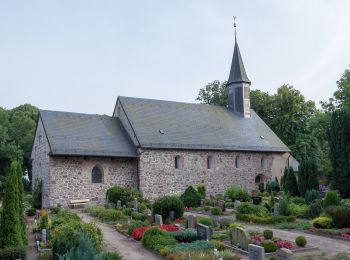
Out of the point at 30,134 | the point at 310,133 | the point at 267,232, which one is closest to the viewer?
the point at 267,232

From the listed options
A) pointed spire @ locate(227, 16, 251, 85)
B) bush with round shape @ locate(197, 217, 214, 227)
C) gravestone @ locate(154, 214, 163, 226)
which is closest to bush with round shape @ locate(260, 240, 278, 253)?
bush with round shape @ locate(197, 217, 214, 227)

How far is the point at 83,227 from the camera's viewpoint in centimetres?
1205

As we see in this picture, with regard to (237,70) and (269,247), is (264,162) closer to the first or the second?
(237,70)

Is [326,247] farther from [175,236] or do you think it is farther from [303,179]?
[303,179]

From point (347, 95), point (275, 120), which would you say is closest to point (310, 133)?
point (275, 120)

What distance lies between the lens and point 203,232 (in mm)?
12594

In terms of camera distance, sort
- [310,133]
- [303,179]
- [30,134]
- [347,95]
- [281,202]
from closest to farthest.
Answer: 1. [281,202]
2. [303,179]
3. [347,95]
4. [310,133]
5. [30,134]

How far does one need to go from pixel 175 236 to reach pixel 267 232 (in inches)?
115

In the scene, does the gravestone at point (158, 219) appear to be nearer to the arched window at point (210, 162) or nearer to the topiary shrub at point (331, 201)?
the topiary shrub at point (331, 201)

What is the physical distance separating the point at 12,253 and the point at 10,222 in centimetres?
98

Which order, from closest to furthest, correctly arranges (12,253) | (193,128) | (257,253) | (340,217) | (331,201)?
(257,253), (12,253), (340,217), (331,201), (193,128)

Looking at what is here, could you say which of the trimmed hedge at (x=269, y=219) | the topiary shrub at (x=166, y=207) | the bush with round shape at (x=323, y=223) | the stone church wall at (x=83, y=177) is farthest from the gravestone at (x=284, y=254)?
the stone church wall at (x=83, y=177)

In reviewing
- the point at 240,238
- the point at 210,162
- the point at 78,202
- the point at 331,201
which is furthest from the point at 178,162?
the point at 240,238

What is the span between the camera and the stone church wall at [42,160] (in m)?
24.0
